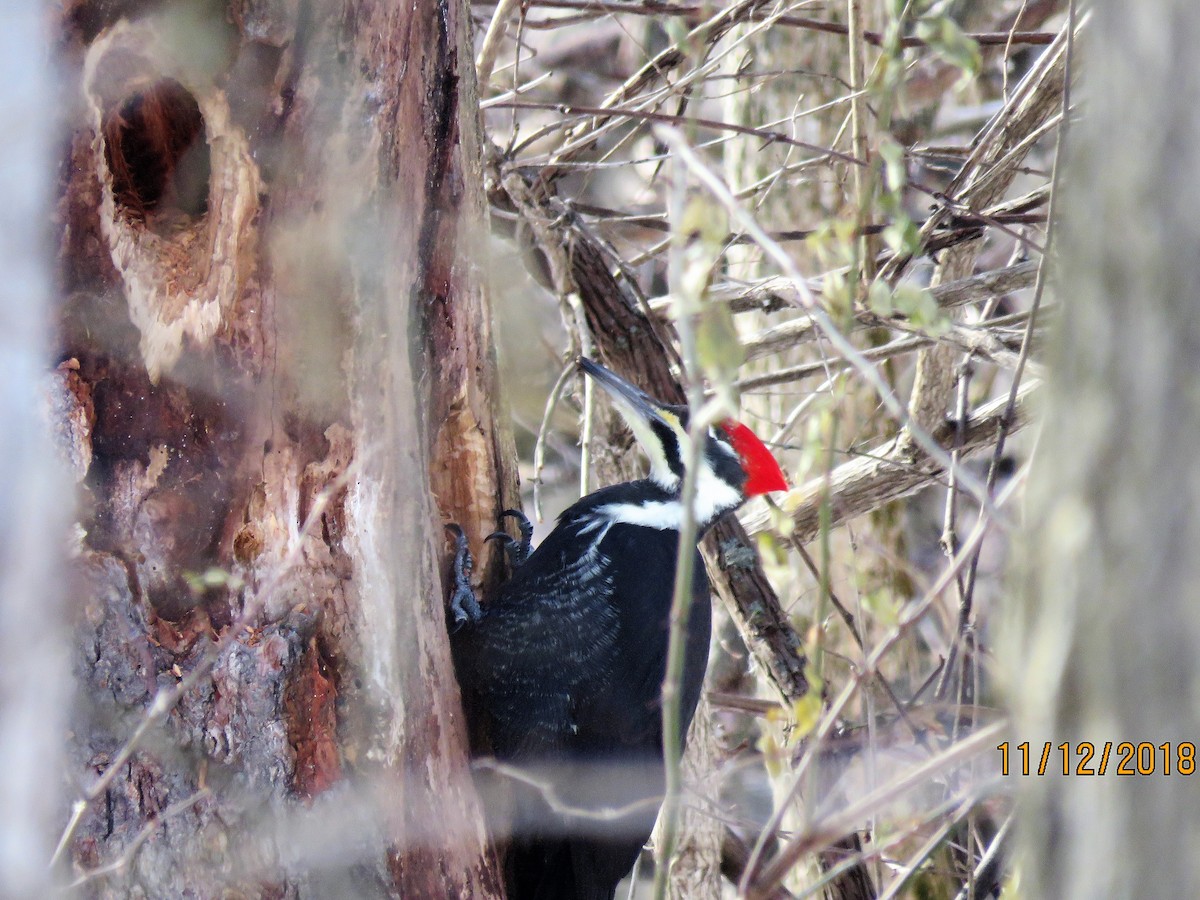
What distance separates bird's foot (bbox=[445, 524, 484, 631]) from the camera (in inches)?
115

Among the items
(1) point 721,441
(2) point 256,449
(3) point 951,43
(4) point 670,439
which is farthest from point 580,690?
(3) point 951,43

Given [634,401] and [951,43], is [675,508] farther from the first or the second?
[951,43]

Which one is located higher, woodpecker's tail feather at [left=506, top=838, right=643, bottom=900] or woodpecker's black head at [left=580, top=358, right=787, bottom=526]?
woodpecker's black head at [left=580, top=358, right=787, bottom=526]

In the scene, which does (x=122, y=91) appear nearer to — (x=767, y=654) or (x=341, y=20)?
(x=341, y=20)

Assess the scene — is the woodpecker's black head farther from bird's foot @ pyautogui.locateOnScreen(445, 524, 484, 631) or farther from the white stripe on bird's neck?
bird's foot @ pyautogui.locateOnScreen(445, 524, 484, 631)

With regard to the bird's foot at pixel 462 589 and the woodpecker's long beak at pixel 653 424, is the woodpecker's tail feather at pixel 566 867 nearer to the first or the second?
the bird's foot at pixel 462 589

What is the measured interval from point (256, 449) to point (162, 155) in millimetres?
618

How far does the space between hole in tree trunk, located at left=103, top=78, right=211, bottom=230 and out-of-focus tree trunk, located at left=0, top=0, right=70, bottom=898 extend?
0.55 meters

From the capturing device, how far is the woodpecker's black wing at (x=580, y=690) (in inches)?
112

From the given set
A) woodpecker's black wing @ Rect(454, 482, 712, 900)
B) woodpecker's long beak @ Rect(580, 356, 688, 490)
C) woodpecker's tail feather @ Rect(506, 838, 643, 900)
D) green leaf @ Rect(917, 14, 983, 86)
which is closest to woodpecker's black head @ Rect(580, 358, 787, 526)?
woodpecker's long beak @ Rect(580, 356, 688, 490)

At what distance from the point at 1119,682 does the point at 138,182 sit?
6.55 ft

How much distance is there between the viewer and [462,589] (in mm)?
2941

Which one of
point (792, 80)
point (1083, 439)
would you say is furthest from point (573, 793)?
point (792, 80)

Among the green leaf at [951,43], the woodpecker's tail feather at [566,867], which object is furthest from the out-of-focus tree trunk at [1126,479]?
the woodpecker's tail feather at [566,867]
